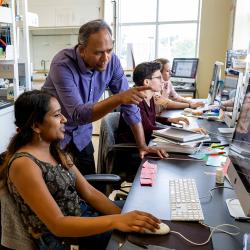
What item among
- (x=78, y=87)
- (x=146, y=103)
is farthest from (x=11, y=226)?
(x=146, y=103)

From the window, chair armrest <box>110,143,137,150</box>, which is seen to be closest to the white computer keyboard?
chair armrest <box>110,143,137,150</box>

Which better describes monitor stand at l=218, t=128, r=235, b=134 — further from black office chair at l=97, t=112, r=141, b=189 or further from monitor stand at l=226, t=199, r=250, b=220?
monitor stand at l=226, t=199, r=250, b=220

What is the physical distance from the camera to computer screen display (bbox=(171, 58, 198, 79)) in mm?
4688

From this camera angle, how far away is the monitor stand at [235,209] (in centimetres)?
104

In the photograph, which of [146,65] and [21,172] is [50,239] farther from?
[146,65]

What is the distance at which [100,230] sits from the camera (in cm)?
95

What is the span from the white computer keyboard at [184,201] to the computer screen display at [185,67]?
3630 millimetres

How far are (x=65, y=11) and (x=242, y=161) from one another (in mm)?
5104

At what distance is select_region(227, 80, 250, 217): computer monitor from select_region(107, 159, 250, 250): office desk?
0.11m

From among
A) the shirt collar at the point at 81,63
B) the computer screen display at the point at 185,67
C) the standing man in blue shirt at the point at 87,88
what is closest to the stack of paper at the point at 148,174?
the standing man in blue shirt at the point at 87,88

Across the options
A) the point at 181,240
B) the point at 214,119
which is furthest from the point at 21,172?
the point at 214,119

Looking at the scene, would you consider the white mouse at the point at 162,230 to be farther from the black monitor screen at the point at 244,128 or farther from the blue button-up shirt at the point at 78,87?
the blue button-up shirt at the point at 78,87

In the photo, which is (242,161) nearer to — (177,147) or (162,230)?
(162,230)

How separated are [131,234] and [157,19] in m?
5.07
